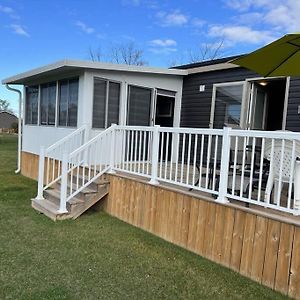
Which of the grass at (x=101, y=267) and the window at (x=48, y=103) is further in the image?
the window at (x=48, y=103)

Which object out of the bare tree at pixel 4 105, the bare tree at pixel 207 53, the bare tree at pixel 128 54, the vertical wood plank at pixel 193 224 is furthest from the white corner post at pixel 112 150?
the bare tree at pixel 4 105

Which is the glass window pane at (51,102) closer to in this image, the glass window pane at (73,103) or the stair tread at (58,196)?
the glass window pane at (73,103)

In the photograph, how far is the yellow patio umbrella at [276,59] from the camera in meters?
3.31

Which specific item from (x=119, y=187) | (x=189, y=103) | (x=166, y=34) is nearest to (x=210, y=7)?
(x=166, y=34)

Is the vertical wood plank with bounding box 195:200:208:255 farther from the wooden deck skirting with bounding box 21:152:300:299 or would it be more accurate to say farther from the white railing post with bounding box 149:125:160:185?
the white railing post with bounding box 149:125:160:185

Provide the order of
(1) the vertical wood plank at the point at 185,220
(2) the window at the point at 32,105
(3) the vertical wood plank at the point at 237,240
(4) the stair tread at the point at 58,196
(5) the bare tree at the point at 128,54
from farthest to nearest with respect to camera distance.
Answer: (5) the bare tree at the point at 128,54
(2) the window at the point at 32,105
(4) the stair tread at the point at 58,196
(1) the vertical wood plank at the point at 185,220
(3) the vertical wood plank at the point at 237,240

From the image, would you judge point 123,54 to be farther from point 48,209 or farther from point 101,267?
point 101,267

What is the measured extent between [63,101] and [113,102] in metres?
1.45

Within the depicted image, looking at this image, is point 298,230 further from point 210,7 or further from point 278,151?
point 210,7

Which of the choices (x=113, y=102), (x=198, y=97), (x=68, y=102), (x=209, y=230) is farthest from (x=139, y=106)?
(x=209, y=230)

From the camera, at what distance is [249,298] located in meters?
3.01

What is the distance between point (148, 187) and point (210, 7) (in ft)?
52.0

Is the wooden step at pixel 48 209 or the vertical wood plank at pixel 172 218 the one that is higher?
the vertical wood plank at pixel 172 218

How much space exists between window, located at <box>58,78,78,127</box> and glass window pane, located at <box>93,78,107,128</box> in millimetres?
570
